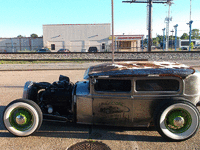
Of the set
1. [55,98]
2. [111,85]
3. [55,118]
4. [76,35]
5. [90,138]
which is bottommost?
[90,138]

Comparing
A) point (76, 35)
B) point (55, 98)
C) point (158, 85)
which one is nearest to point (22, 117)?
point (55, 98)

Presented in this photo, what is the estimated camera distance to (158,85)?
390cm

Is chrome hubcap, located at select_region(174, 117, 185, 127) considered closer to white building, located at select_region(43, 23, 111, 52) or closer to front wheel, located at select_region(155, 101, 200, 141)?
front wheel, located at select_region(155, 101, 200, 141)

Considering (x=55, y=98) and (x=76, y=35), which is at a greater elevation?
(x=76, y=35)

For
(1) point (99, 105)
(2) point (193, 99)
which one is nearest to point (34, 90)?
(1) point (99, 105)

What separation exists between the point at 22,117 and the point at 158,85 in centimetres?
290

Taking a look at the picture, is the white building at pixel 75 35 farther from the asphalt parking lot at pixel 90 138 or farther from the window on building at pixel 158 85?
the window on building at pixel 158 85

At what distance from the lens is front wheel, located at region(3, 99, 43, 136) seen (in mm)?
4031

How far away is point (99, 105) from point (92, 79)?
1.90 ft

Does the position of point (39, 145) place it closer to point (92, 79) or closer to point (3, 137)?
point (3, 137)

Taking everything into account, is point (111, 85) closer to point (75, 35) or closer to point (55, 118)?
point (55, 118)

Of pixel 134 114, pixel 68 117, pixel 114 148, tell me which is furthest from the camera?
pixel 68 117

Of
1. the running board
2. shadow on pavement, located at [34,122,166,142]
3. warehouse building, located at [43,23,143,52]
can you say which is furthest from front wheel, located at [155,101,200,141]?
warehouse building, located at [43,23,143,52]

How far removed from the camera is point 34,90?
4863 mm
